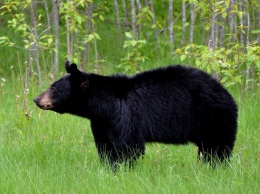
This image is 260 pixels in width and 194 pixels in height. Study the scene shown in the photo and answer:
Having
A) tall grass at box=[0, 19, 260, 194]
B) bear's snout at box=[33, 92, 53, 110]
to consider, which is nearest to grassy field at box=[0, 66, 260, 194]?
tall grass at box=[0, 19, 260, 194]

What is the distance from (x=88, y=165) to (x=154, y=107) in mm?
881

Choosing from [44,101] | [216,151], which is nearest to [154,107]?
[216,151]

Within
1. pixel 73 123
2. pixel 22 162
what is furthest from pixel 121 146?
pixel 73 123

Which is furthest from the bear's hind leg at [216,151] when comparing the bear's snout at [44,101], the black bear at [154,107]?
the bear's snout at [44,101]

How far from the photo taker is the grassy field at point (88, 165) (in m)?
4.82

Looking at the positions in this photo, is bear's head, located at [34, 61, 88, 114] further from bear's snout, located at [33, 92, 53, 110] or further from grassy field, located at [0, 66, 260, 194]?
grassy field, located at [0, 66, 260, 194]

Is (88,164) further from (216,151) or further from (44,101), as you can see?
(216,151)

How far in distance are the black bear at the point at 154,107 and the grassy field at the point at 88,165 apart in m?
0.22

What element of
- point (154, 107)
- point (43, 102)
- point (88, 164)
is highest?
point (43, 102)

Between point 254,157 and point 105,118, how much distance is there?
1568mm

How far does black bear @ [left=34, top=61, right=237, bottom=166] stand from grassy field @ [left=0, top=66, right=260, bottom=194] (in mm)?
219

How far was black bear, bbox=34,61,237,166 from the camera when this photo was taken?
224 inches

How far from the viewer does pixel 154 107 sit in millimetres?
5781

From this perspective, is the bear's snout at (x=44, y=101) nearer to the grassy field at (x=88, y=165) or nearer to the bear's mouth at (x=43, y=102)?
the bear's mouth at (x=43, y=102)
